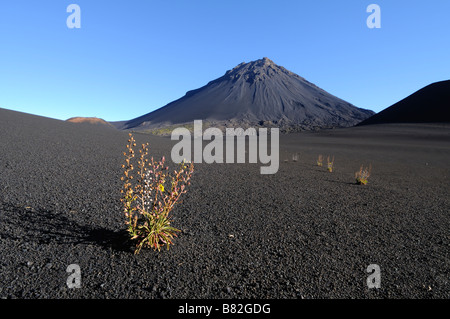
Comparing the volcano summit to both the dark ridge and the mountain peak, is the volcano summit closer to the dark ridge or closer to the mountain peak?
the mountain peak

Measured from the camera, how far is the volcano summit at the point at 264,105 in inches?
3339

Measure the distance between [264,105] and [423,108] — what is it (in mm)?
52824

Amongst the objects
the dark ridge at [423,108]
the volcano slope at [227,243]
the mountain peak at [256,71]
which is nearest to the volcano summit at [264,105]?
the mountain peak at [256,71]

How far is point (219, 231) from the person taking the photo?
3.59 m

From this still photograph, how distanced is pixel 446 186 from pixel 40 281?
9.73 m

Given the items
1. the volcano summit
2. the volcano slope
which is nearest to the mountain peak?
the volcano summit

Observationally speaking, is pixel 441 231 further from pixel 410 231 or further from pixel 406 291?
pixel 406 291

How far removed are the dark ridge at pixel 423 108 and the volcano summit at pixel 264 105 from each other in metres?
18.4

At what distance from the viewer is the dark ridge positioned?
49906 mm

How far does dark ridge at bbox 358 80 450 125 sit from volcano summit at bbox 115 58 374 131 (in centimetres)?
1843

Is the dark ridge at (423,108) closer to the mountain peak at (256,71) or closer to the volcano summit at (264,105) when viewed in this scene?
the volcano summit at (264,105)

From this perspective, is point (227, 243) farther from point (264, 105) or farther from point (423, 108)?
point (264, 105)

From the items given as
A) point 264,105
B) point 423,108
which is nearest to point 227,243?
point 423,108

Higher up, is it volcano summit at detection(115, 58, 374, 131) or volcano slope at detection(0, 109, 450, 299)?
volcano summit at detection(115, 58, 374, 131)
